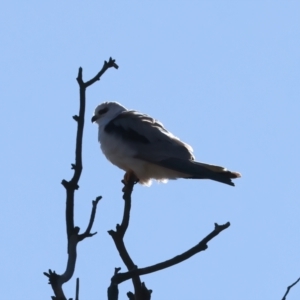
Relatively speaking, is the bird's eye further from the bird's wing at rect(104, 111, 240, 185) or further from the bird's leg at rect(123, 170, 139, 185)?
the bird's leg at rect(123, 170, 139, 185)

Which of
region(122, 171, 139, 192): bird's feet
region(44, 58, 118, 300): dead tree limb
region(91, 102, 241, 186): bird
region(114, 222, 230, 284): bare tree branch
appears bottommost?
region(114, 222, 230, 284): bare tree branch

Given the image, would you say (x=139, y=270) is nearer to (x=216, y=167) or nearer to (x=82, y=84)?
(x=82, y=84)

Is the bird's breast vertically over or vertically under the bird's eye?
under

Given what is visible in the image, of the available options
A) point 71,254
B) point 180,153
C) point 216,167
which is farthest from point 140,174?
point 71,254

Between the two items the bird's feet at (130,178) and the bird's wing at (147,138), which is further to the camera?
the bird's wing at (147,138)

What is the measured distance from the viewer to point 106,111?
834 cm

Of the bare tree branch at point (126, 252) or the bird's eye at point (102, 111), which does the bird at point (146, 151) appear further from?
the bare tree branch at point (126, 252)

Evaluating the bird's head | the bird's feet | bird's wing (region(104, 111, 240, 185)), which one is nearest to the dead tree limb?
the bird's feet

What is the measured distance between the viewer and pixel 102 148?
7316 mm

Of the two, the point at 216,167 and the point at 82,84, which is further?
the point at 216,167

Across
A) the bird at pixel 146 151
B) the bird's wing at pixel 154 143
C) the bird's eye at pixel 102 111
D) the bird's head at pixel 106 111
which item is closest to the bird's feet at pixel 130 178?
the bird at pixel 146 151

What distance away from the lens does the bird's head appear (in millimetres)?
8176

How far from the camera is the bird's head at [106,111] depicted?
8.18m

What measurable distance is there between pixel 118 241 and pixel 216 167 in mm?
2231
